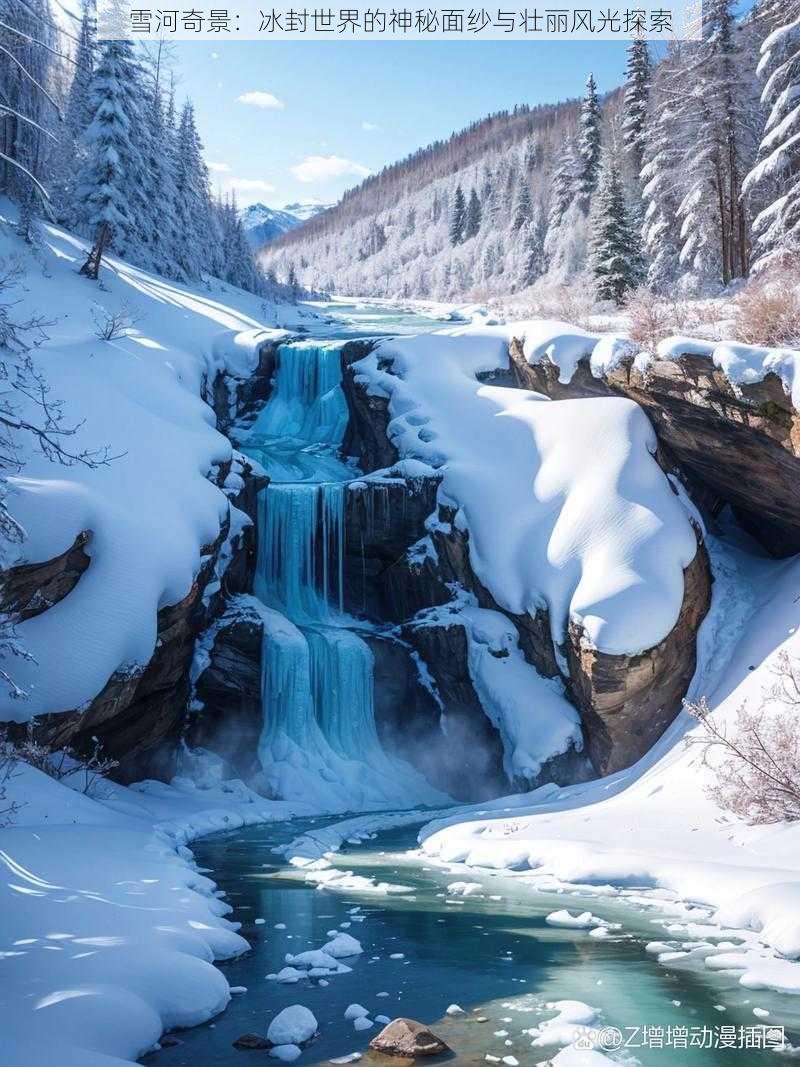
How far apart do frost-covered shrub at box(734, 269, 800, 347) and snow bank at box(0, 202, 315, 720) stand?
12040mm

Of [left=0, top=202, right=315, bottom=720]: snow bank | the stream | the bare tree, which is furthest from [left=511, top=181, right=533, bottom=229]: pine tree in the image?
the stream

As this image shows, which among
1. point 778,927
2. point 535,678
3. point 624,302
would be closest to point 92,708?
point 535,678

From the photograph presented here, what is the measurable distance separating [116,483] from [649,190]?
92.6ft

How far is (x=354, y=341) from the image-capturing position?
89.6 feet

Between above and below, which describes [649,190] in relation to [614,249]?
above

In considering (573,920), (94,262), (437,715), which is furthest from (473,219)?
(573,920)

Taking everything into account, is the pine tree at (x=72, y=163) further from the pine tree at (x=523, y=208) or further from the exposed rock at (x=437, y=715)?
the pine tree at (x=523, y=208)

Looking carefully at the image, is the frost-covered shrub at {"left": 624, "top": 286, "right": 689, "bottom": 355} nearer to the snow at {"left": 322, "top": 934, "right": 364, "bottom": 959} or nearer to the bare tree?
the bare tree

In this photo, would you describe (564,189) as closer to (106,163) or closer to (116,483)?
(106,163)

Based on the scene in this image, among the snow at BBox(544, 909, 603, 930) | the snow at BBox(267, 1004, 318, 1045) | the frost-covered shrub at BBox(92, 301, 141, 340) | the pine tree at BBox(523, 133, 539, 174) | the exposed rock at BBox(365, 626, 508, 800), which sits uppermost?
the pine tree at BBox(523, 133, 539, 174)

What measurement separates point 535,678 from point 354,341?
13678 mm

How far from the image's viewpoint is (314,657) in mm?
19781

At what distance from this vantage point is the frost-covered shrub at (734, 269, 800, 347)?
1766 cm

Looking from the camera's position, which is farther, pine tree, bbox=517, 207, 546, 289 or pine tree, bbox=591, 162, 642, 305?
pine tree, bbox=517, 207, 546, 289
